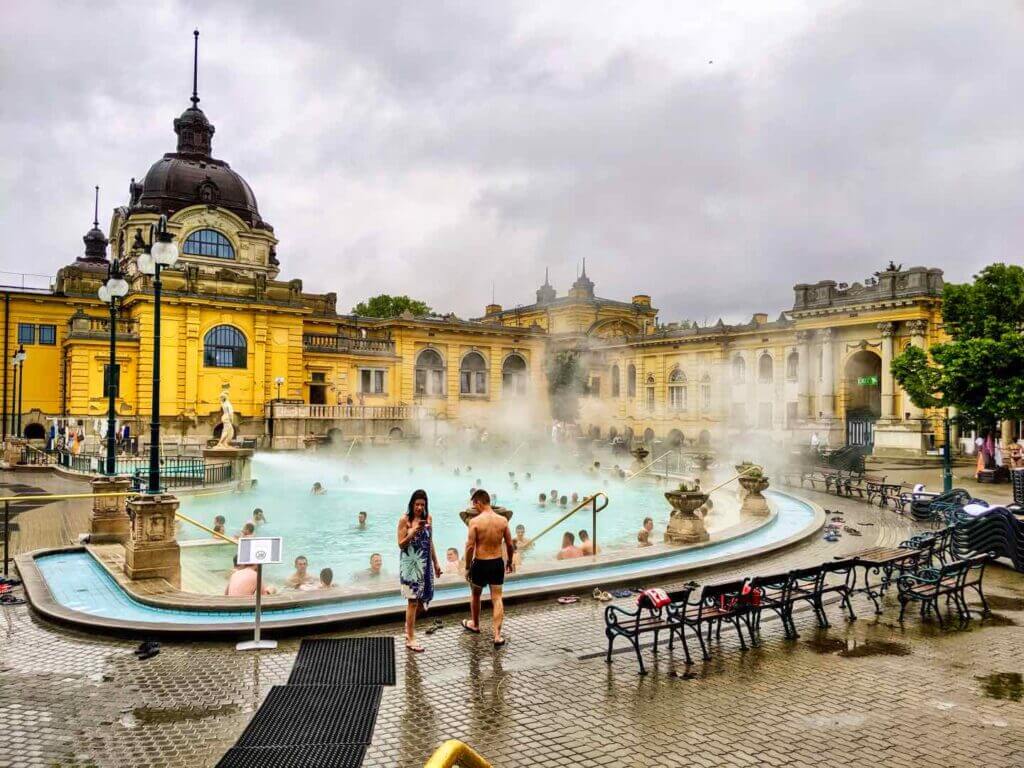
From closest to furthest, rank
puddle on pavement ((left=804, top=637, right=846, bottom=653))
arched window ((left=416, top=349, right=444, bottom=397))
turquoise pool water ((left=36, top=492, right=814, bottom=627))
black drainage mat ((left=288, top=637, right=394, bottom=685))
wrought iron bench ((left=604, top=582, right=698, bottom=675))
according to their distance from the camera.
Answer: black drainage mat ((left=288, top=637, right=394, bottom=685)) → wrought iron bench ((left=604, top=582, right=698, bottom=675)) → puddle on pavement ((left=804, top=637, right=846, bottom=653)) → turquoise pool water ((left=36, top=492, right=814, bottom=627)) → arched window ((left=416, top=349, right=444, bottom=397))

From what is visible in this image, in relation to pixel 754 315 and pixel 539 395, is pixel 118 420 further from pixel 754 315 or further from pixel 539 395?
pixel 754 315

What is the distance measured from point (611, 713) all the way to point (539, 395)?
49.2m

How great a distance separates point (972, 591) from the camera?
424 inches

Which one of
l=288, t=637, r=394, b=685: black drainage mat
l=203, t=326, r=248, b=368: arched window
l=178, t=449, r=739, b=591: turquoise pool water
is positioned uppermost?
l=203, t=326, r=248, b=368: arched window

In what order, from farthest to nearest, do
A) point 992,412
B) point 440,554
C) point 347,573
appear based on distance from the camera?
1. point 992,412
2. point 440,554
3. point 347,573

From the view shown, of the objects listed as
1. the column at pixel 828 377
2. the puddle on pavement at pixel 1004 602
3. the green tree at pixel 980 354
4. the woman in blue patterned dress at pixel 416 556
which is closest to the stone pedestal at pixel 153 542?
the woman in blue patterned dress at pixel 416 556

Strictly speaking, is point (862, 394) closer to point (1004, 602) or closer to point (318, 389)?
point (318, 389)

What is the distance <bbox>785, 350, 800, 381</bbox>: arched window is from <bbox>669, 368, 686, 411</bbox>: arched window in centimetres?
808

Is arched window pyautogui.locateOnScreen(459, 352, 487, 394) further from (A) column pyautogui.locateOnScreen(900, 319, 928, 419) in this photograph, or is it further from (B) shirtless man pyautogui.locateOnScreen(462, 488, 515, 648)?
(B) shirtless man pyautogui.locateOnScreen(462, 488, 515, 648)

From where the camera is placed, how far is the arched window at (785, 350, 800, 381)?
43.8m

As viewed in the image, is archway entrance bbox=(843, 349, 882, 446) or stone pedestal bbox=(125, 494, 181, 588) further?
archway entrance bbox=(843, 349, 882, 446)

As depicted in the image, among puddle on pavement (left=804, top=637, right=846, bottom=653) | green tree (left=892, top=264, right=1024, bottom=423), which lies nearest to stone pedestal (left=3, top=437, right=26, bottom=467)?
puddle on pavement (left=804, top=637, right=846, bottom=653)

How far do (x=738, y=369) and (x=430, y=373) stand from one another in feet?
69.1

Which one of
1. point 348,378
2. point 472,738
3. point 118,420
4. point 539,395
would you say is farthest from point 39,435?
point 472,738
